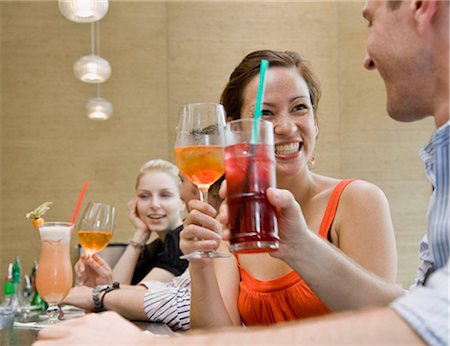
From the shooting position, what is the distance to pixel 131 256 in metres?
4.17

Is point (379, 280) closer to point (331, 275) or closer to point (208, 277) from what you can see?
point (331, 275)

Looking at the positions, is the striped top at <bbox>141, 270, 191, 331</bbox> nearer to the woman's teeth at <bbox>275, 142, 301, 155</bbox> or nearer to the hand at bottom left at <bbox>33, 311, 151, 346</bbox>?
the woman's teeth at <bbox>275, 142, 301, 155</bbox>

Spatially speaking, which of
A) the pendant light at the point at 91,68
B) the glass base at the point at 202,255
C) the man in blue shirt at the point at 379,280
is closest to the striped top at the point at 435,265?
the man in blue shirt at the point at 379,280

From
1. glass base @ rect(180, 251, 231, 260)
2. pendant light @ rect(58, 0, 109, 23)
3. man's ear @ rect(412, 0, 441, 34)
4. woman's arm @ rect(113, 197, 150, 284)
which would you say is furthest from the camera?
pendant light @ rect(58, 0, 109, 23)

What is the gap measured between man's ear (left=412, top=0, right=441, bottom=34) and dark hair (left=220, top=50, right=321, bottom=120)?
896mm

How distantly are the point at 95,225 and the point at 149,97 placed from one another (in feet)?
17.4

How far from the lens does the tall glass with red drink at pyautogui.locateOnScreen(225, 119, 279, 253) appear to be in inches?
50.5

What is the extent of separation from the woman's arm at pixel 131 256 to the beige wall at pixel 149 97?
10.9 feet

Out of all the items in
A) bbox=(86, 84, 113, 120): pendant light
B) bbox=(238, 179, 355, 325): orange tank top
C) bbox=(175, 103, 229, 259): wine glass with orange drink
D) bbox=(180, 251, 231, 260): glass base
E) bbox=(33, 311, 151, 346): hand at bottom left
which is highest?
bbox=(86, 84, 113, 120): pendant light

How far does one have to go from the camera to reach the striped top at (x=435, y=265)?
30.1 inches

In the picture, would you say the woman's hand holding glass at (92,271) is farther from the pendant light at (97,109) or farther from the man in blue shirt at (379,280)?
the pendant light at (97,109)

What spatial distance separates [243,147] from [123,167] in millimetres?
6649

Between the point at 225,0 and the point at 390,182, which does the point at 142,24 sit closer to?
the point at 225,0

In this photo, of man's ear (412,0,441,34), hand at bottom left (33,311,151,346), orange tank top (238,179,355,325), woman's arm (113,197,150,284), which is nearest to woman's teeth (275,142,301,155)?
orange tank top (238,179,355,325)
